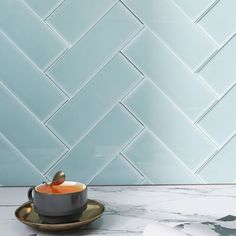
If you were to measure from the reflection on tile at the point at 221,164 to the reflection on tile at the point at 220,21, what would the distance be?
0.90 feet

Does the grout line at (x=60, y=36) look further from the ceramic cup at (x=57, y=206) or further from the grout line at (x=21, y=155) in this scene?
the ceramic cup at (x=57, y=206)

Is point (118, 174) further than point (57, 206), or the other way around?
point (118, 174)

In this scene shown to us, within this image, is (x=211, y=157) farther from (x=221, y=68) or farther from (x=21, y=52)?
(x=21, y=52)

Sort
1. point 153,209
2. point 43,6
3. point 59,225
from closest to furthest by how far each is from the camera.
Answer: point 59,225 → point 153,209 → point 43,6

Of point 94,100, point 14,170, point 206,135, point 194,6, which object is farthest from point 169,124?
point 14,170

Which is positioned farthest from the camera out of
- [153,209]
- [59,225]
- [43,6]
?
[43,6]

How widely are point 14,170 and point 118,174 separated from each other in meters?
0.27

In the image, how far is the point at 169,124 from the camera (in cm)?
117

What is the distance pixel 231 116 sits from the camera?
1177mm

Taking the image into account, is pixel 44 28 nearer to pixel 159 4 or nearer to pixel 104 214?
pixel 159 4

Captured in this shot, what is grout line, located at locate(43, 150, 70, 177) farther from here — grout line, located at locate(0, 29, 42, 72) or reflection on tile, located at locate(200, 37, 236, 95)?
reflection on tile, located at locate(200, 37, 236, 95)

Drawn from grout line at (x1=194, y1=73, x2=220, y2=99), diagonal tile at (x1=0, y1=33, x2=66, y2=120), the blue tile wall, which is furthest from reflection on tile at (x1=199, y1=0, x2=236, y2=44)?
diagonal tile at (x1=0, y1=33, x2=66, y2=120)

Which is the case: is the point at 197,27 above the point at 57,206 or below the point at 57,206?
above

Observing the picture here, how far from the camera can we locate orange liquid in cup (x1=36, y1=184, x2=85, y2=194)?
0.90 metres
